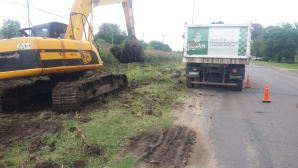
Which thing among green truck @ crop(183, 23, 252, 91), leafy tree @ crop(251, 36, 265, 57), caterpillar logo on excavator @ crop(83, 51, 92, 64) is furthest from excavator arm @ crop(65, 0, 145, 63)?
leafy tree @ crop(251, 36, 265, 57)

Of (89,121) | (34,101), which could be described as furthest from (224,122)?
(34,101)

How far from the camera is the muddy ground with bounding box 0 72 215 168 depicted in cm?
459

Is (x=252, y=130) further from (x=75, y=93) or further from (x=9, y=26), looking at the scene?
(x=9, y=26)

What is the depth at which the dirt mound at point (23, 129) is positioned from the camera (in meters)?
5.41

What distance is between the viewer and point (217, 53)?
39.5ft

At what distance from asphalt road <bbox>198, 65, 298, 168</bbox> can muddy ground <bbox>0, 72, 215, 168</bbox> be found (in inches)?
13.6

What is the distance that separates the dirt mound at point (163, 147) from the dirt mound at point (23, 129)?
6.04ft

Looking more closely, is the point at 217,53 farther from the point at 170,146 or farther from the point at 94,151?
the point at 94,151

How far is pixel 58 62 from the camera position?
7004mm

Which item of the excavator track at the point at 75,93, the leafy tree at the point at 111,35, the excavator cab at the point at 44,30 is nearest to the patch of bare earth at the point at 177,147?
the excavator track at the point at 75,93

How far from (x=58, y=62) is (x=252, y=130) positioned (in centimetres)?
498

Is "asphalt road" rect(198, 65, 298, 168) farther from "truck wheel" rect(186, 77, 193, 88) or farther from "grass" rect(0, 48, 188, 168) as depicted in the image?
"truck wheel" rect(186, 77, 193, 88)

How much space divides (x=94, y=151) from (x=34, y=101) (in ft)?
15.2

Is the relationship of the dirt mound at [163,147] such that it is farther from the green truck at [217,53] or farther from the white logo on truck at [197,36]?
the white logo on truck at [197,36]
